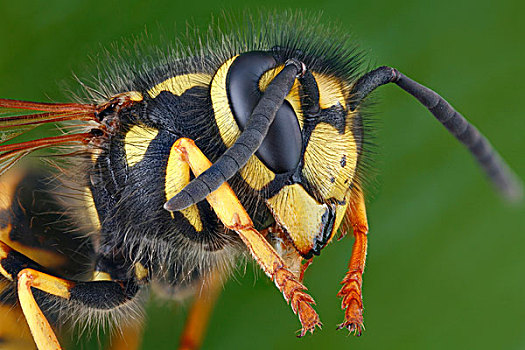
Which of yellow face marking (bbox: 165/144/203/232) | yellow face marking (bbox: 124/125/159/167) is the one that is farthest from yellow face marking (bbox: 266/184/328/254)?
yellow face marking (bbox: 124/125/159/167)

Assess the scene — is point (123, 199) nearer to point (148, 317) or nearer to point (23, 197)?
point (23, 197)

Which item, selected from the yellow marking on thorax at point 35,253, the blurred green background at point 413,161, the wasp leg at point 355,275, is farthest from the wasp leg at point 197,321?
the wasp leg at point 355,275

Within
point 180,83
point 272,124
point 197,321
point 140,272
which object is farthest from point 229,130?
point 197,321

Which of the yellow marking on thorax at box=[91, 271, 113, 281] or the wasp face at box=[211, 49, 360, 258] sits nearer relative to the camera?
the wasp face at box=[211, 49, 360, 258]

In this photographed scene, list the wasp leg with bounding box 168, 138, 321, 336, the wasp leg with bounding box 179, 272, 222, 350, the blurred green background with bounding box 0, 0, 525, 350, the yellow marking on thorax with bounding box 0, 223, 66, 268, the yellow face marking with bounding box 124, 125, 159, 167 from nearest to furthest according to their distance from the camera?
the wasp leg with bounding box 168, 138, 321, 336, the yellow face marking with bounding box 124, 125, 159, 167, the yellow marking on thorax with bounding box 0, 223, 66, 268, the blurred green background with bounding box 0, 0, 525, 350, the wasp leg with bounding box 179, 272, 222, 350

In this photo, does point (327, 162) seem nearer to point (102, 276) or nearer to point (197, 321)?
point (102, 276)

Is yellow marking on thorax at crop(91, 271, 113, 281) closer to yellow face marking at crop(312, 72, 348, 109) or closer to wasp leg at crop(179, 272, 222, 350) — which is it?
wasp leg at crop(179, 272, 222, 350)

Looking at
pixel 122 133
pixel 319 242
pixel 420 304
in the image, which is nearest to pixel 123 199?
pixel 122 133
